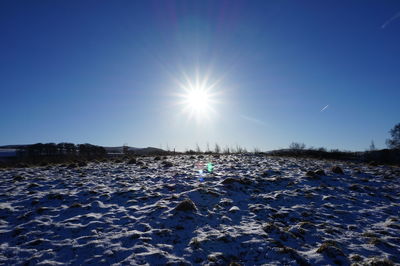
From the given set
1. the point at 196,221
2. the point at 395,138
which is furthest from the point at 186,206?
the point at 395,138

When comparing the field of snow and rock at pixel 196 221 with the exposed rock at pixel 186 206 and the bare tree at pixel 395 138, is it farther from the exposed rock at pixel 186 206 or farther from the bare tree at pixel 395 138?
the bare tree at pixel 395 138

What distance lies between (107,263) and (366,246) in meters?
5.90

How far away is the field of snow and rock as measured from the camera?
4.28 meters

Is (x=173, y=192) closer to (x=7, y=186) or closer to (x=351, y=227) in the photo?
(x=351, y=227)

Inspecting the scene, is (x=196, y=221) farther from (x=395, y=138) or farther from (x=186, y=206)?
(x=395, y=138)

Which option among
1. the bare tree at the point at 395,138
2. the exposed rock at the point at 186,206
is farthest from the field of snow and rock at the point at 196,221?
the bare tree at the point at 395,138

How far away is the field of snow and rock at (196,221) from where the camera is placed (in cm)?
428

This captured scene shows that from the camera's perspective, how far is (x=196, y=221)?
5688 millimetres

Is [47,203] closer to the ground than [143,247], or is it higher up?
higher up

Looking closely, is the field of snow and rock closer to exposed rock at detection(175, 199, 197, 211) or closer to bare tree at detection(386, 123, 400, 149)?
exposed rock at detection(175, 199, 197, 211)

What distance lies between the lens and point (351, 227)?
5.70 m

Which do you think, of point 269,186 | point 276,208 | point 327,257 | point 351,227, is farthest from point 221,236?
point 269,186

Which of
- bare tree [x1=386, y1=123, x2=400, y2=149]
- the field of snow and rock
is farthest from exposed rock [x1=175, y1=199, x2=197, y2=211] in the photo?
bare tree [x1=386, y1=123, x2=400, y2=149]

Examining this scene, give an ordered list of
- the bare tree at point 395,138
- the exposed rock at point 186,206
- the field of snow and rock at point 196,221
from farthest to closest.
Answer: the bare tree at point 395,138 < the exposed rock at point 186,206 < the field of snow and rock at point 196,221
